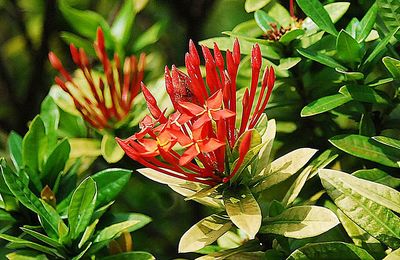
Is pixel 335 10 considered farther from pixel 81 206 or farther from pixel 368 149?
pixel 81 206

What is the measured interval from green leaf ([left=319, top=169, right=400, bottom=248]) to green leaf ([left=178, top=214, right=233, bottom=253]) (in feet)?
0.52

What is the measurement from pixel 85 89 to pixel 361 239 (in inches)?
28.4

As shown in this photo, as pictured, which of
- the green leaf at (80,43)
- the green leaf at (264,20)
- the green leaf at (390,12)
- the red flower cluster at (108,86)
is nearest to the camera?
the green leaf at (390,12)

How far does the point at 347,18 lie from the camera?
1.25 m

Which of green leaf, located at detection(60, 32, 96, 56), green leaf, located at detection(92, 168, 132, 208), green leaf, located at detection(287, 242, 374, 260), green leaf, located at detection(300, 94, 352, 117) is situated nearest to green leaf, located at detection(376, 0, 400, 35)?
green leaf, located at detection(300, 94, 352, 117)

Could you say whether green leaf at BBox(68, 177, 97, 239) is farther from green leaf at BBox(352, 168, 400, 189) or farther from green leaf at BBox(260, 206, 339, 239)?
green leaf at BBox(352, 168, 400, 189)

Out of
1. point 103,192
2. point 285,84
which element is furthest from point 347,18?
point 103,192

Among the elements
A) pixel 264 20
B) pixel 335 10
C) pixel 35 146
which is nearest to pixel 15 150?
pixel 35 146

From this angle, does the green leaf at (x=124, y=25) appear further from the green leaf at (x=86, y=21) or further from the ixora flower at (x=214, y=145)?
the ixora flower at (x=214, y=145)

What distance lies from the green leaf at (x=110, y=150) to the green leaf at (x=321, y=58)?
395 mm

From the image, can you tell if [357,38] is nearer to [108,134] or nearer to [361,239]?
[361,239]

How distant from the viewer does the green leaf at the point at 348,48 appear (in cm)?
97

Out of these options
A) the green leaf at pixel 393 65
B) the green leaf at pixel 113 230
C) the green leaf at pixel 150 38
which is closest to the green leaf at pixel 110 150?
the green leaf at pixel 113 230

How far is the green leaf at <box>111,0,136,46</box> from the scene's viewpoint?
4.77ft
